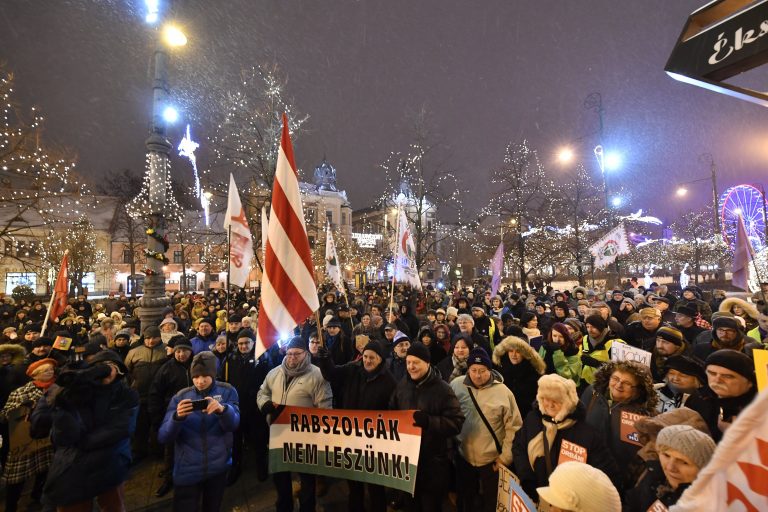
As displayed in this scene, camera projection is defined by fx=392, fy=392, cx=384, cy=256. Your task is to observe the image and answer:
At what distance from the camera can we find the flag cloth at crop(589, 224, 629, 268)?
47.6ft

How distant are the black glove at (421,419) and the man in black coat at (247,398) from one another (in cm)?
266

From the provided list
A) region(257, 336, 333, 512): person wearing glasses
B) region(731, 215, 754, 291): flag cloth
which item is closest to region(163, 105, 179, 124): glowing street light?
region(257, 336, 333, 512): person wearing glasses

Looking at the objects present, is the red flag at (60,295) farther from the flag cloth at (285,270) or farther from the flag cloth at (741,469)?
the flag cloth at (741,469)

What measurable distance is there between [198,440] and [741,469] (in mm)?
3926

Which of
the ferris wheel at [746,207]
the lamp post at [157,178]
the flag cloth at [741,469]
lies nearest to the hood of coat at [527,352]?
the flag cloth at [741,469]

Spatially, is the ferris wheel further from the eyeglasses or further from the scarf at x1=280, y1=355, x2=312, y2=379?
the scarf at x1=280, y1=355, x2=312, y2=379

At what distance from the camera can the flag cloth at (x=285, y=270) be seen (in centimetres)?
441

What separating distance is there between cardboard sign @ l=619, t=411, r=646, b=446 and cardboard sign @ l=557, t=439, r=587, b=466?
2.30ft

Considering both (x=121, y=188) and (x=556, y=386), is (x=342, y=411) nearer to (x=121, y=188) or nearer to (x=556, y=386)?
(x=556, y=386)

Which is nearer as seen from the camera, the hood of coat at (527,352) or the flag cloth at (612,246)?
the hood of coat at (527,352)

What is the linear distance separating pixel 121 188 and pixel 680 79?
52639 mm

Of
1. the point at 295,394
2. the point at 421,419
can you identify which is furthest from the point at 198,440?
the point at 421,419

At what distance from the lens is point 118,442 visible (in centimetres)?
366

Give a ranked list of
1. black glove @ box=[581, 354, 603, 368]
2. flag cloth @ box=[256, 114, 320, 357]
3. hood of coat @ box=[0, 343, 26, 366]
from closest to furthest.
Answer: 1. flag cloth @ box=[256, 114, 320, 357]
2. black glove @ box=[581, 354, 603, 368]
3. hood of coat @ box=[0, 343, 26, 366]
